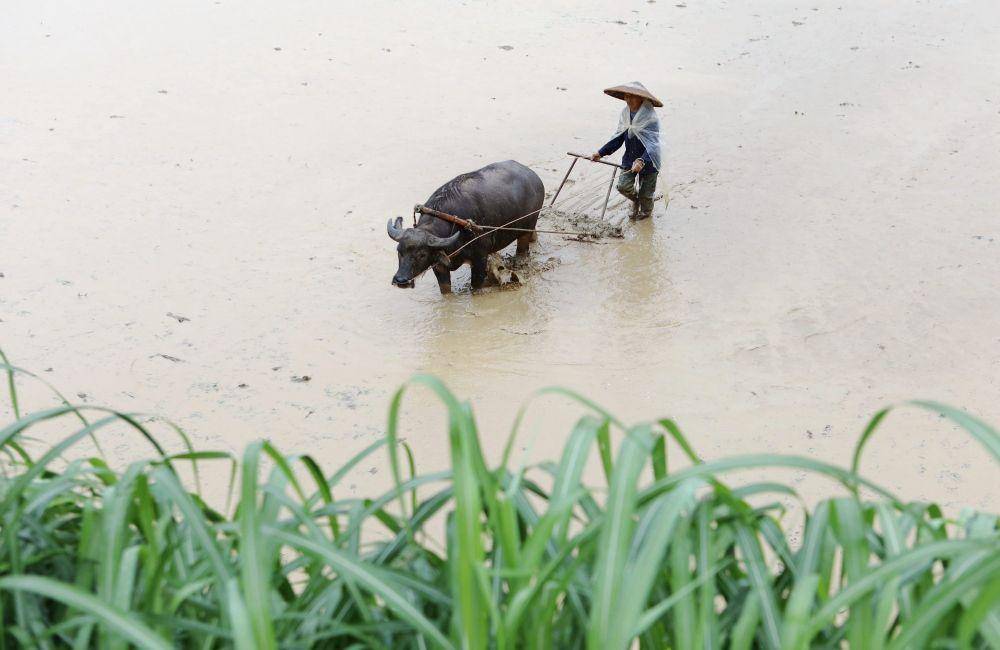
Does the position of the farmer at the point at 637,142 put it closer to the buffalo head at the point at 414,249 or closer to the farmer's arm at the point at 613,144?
the farmer's arm at the point at 613,144

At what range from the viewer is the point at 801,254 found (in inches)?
256

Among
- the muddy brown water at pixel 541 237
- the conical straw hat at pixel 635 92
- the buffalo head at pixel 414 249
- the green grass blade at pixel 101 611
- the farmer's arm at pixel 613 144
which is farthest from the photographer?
the farmer's arm at pixel 613 144

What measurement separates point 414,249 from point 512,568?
4409mm

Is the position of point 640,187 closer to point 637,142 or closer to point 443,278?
point 637,142

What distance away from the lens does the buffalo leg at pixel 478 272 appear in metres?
6.25

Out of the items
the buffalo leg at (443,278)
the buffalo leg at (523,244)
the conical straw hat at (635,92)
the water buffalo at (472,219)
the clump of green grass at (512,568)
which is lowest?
the buffalo leg at (443,278)

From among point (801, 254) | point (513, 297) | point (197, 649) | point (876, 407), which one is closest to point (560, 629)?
point (197, 649)

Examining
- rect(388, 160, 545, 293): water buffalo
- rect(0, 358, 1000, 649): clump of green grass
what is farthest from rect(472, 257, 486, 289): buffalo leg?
rect(0, 358, 1000, 649): clump of green grass

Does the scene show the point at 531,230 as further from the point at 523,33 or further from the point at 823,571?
the point at 823,571

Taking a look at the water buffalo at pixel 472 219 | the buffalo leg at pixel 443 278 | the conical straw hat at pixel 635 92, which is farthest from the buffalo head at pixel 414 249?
the conical straw hat at pixel 635 92

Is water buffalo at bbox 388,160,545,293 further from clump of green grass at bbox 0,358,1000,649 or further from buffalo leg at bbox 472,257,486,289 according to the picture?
clump of green grass at bbox 0,358,1000,649

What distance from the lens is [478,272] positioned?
20.7 ft

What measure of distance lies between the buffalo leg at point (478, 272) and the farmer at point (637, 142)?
42.7 inches

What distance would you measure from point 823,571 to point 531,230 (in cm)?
487
